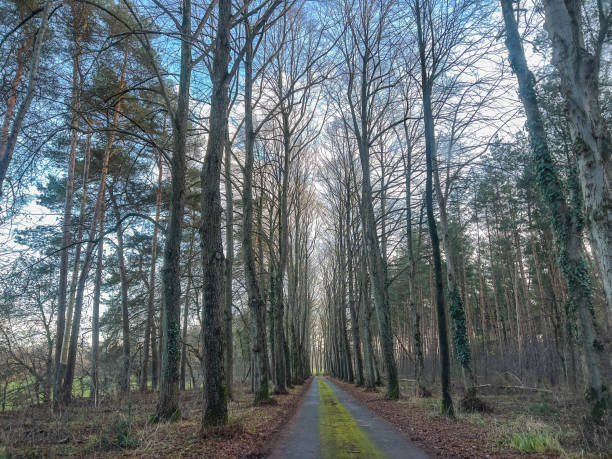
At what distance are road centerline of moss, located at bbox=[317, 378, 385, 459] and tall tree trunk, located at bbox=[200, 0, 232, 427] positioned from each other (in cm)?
195

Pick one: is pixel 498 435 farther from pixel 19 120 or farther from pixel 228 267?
pixel 19 120

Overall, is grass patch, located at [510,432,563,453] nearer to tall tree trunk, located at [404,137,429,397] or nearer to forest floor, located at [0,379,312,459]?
forest floor, located at [0,379,312,459]

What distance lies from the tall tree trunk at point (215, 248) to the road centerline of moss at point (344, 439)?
6.41 ft

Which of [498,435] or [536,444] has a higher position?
[536,444]

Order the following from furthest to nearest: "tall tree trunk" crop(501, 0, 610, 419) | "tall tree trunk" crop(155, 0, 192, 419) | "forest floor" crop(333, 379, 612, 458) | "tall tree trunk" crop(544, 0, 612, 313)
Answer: "tall tree trunk" crop(155, 0, 192, 419) < "tall tree trunk" crop(501, 0, 610, 419) < "tall tree trunk" crop(544, 0, 612, 313) < "forest floor" crop(333, 379, 612, 458)

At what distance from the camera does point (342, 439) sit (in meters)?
5.91

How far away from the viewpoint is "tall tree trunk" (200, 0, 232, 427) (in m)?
5.99

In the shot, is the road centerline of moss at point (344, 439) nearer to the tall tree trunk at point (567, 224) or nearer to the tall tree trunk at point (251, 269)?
the tall tree trunk at point (251, 269)

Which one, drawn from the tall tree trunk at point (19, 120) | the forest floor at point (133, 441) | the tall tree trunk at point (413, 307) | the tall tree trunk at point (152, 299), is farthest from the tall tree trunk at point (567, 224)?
the tall tree trunk at point (152, 299)

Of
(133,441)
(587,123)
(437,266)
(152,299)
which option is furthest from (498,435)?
(152,299)

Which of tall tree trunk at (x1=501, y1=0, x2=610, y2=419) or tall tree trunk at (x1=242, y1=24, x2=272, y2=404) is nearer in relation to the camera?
tall tree trunk at (x1=501, y1=0, x2=610, y2=419)

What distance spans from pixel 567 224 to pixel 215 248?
6.47 metres

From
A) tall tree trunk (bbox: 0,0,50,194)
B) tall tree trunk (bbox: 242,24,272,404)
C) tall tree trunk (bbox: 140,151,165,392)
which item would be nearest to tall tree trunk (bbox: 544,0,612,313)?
tall tree trunk (bbox: 242,24,272,404)

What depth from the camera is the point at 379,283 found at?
1312 cm
